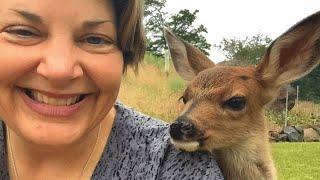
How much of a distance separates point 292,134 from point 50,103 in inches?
673

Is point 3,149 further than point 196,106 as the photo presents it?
No

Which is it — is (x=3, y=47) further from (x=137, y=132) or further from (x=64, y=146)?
(x=137, y=132)

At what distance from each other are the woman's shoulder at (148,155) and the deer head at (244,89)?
0.93ft

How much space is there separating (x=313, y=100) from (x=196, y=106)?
24.0 metres

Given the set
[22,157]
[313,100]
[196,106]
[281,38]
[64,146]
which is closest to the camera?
[64,146]

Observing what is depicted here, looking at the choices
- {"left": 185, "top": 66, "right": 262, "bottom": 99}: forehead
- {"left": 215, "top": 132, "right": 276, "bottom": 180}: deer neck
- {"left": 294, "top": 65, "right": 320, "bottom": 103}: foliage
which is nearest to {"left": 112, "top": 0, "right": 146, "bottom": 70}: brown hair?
{"left": 185, "top": 66, "right": 262, "bottom": 99}: forehead

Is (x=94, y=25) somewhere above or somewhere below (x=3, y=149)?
above

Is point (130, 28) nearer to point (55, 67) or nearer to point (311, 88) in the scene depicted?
point (55, 67)

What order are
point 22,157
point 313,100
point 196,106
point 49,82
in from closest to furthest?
point 49,82 < point 22,157 < point 196,106 < point 313,100

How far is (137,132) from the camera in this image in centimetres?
256

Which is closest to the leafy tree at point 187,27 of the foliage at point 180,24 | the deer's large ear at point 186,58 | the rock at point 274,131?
the foliage at point 180,24

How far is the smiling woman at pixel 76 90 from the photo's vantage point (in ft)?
7.32

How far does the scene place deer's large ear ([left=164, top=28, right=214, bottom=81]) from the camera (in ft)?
12.5

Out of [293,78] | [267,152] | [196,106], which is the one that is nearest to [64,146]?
[196,106]
